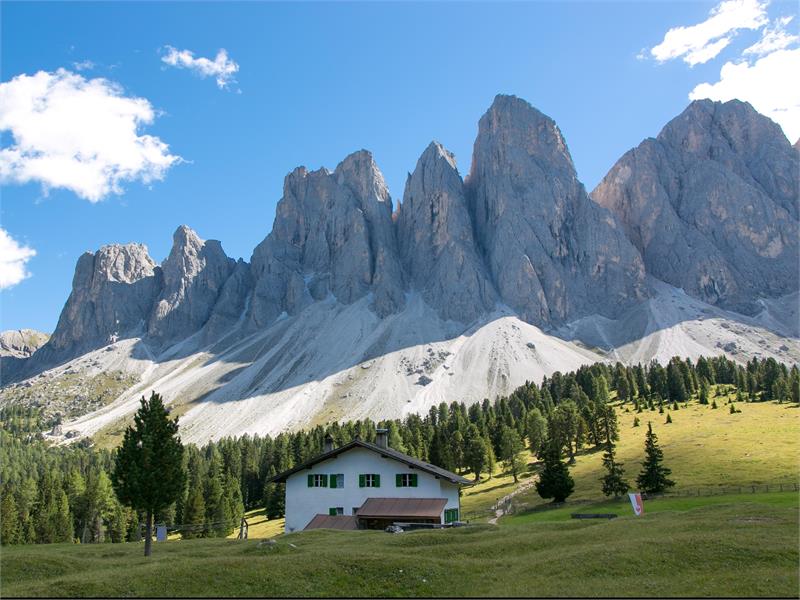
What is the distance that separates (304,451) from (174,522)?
29538mm

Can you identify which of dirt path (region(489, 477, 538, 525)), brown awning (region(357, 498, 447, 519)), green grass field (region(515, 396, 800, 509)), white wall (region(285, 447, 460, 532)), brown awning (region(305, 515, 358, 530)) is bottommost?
dirt path (region(489, 477, 538, 525))

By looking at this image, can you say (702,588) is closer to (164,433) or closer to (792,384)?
(164,433)

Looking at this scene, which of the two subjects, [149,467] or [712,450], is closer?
[149,467]

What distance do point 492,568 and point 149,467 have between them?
67.2ft

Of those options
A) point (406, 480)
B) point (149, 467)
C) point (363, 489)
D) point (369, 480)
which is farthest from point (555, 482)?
point (149, 467)

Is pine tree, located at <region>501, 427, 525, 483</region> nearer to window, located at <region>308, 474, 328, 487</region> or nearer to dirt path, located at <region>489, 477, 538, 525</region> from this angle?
dirt path, located at <region>489, 477, 538, 525</region>

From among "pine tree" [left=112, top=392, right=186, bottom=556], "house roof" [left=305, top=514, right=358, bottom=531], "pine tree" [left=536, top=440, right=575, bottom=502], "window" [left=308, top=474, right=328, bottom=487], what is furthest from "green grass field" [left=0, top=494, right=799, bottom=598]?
"pine tree" [left=536, top=440, right=575, bottom=502]

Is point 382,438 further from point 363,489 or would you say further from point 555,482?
point 555,482

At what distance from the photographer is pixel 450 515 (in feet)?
173

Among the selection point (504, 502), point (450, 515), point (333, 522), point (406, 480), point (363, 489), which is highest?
point (406, 480)

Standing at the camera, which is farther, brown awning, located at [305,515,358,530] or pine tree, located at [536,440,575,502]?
pine tree, located at [536,440,575,502]

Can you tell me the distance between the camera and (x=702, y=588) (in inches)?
778

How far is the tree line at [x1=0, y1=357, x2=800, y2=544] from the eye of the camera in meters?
77.4

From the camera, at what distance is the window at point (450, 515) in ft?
170
